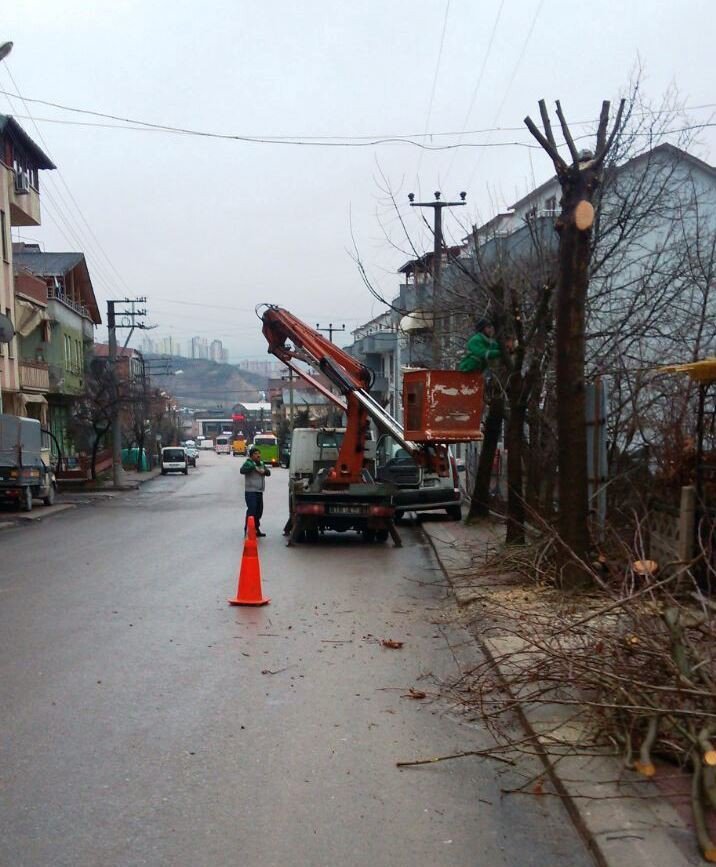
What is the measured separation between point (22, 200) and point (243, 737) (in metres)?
36.0

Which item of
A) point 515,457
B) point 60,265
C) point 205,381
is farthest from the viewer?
point 205,381

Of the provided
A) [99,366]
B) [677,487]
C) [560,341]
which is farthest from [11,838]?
[99,366]

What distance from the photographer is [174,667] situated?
310 inches

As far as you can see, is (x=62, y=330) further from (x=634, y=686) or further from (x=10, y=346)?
(x=634, y=686)

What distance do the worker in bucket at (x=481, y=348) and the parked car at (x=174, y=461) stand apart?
51.9m

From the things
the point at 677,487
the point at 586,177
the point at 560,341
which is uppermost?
the point at 586,177

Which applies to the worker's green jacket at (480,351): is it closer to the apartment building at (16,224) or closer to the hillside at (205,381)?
the apartment building at (16,224)

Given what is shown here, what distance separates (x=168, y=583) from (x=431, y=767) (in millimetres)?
7766

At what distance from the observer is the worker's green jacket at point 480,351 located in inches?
494

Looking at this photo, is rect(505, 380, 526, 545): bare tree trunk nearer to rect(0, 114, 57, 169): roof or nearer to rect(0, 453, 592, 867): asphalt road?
rect(0, 453, 592, 867): asphalt road

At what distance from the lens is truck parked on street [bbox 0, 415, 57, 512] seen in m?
27.8

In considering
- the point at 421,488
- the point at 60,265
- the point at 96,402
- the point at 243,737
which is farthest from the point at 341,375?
the point at 60,265

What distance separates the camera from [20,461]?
28266 mm

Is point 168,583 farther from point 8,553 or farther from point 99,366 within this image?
point 99,366
